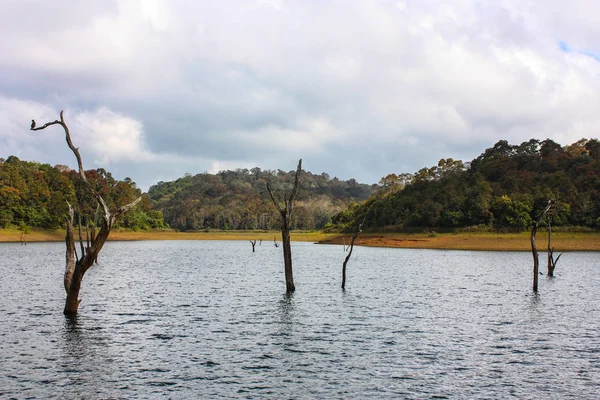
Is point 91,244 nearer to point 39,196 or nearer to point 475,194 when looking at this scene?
point 475,194

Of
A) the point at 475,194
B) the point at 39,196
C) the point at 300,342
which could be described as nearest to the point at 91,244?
the point at 300,342

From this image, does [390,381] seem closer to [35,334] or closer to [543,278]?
[35,334]

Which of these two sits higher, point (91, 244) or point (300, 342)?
point (91, 244)

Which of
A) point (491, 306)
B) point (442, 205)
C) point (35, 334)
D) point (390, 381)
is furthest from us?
point (442, 205)

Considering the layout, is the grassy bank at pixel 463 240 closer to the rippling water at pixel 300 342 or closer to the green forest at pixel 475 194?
the green forest at pixel 475 194

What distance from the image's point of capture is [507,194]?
141m

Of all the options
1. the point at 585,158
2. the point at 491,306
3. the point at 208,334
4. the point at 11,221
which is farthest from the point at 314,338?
the point at 11,221

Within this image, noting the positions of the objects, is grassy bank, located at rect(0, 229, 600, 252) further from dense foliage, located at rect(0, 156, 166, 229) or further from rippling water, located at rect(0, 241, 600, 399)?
rippling water, located at rect(0, 241, 600, 399)

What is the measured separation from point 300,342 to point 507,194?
126772mm

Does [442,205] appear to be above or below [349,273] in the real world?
above

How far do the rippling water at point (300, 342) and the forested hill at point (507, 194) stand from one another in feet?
283

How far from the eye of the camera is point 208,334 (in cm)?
2739

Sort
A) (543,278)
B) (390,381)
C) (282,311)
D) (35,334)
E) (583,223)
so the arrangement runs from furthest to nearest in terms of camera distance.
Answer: (583,223) < (543,278) < (282,311) < (35,334) < (390,381)

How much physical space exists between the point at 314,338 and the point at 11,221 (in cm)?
14910
